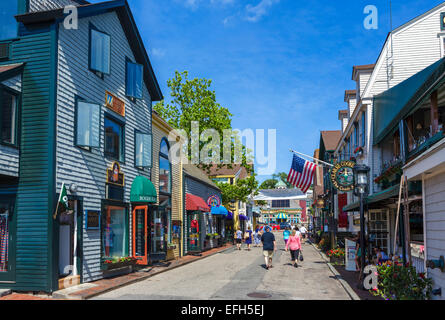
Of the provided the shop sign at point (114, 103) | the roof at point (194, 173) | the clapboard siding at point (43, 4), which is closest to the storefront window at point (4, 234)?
the shop sign at point (114, 103)

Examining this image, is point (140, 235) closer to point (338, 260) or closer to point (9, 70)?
point (9, 70)

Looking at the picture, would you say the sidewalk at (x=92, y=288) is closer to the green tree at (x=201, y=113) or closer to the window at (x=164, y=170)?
the window at (x=164, y=170)

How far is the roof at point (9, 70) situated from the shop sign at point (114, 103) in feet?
12.1

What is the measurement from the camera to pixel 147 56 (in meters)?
18.8

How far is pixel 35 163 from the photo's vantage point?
39.2 feet

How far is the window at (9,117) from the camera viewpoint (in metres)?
11.6

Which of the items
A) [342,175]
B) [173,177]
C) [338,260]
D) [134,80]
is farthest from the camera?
[173,177]

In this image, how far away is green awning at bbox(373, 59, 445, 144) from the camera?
478 inches

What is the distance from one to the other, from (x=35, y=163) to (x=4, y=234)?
2.12 m

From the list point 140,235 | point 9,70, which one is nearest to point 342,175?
point 140,235

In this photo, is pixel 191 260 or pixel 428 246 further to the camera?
pixel 191 260
